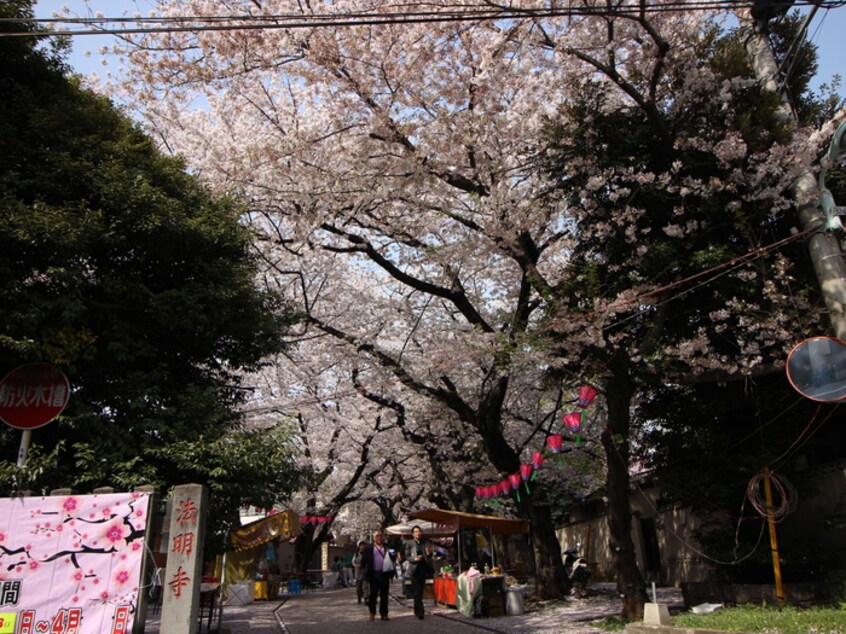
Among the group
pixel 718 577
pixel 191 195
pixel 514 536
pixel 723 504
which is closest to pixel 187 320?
pixel 191 195

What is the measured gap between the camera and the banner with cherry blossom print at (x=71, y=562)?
6.16 metres

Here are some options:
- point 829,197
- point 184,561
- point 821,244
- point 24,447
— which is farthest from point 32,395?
point 829,197

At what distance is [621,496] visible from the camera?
1132 centimetres

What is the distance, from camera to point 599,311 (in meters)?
10.2

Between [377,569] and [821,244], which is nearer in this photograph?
[821,244]

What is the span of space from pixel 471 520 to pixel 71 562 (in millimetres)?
10056

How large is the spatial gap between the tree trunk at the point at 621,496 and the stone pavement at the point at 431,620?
39.1 inches

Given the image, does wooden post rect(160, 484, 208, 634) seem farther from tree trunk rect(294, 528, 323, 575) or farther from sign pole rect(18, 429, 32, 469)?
tree trunk rect(294, 528, 323, 575)

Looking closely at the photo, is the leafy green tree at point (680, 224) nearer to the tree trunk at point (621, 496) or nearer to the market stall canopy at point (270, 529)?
the tree trunk at point (621, 496)

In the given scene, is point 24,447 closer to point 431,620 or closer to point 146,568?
point 146,568

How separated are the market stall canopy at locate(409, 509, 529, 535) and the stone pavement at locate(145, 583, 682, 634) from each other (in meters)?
2.00

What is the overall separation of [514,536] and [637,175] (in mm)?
12500

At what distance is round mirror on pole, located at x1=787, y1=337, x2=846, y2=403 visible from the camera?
719cm

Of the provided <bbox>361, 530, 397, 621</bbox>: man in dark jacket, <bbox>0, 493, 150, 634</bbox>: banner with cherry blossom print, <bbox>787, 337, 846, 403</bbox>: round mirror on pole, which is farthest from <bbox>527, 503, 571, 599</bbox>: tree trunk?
<bbox>0, 493, 150, 634</bbox>: banner with cherry blossom print
